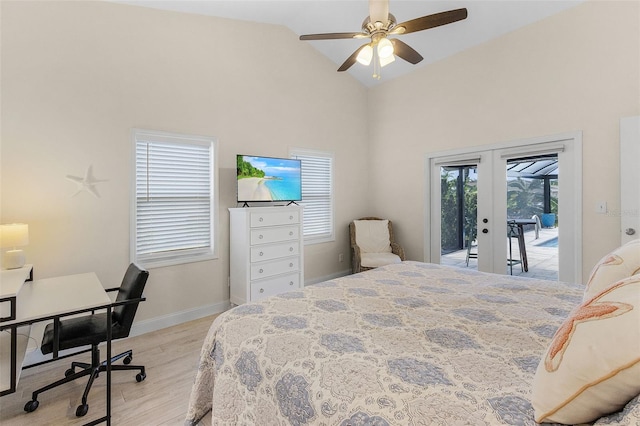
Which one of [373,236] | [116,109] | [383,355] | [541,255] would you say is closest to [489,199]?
[541,255]

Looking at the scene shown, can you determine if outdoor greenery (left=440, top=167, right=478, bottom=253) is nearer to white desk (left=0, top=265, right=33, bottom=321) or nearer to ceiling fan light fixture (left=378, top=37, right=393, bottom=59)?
ceiling fan light fixture (left=378, top=37, right=393, bottom=59)

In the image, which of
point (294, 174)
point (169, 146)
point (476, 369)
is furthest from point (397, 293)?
point (169, 146)

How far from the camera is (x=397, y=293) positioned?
1954mm

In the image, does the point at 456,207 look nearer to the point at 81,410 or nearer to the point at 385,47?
the point at 385,47

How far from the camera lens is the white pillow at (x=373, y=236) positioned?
4793 mm

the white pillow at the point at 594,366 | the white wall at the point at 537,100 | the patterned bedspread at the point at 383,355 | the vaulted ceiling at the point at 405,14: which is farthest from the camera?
the vaulted ceiling at the point at 405,14

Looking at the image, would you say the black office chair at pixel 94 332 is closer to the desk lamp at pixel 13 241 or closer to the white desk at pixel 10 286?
the white desk at pixel 10 286

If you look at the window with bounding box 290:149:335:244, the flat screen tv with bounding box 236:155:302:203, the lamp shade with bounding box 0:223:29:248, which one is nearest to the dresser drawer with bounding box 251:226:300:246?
the flat screen tv with bounding box 236:155:302:203

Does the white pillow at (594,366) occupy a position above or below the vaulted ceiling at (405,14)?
below

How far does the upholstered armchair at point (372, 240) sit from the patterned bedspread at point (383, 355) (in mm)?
2538

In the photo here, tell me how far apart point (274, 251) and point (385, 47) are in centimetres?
238

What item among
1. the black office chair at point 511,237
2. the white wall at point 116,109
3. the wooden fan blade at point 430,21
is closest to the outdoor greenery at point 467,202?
the black office chair at point 511,237

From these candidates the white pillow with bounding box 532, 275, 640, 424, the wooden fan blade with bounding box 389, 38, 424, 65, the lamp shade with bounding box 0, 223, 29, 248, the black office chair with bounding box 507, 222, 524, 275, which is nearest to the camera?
the white pillow with bounding box 532, 275, 640, 424

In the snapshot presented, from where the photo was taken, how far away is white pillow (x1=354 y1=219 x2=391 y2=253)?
15.7ft
